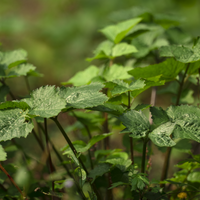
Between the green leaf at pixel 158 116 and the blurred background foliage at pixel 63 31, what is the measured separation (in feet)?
8.46

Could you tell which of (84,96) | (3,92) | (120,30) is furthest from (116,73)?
(3,92)

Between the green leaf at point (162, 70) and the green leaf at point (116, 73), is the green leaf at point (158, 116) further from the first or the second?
the green leaf at point (116, 73)

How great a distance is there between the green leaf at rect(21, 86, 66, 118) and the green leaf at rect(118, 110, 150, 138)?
7.5 inches

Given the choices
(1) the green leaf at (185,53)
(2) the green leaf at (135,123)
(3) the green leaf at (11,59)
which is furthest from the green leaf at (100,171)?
(3) the green leaf at (11,59)

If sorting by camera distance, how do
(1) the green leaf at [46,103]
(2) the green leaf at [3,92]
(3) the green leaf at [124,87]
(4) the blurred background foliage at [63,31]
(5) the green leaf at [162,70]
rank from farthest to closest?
(4) the blurred background foliage at [63,31], (2) the green leaf at [3,92], (5) the green leaf at [162,70], (3) the green leaf at [124,87], (1) the green leaf at [46,103]

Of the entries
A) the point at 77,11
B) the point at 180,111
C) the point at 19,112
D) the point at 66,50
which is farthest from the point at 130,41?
the point at 77,11

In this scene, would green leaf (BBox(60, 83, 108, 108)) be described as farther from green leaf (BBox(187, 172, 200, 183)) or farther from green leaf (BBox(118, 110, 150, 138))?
green leaf (BBox(187, 172, 200, 183))

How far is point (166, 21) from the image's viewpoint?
133cm

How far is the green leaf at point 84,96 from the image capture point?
63cm

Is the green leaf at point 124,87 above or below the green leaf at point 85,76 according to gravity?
above

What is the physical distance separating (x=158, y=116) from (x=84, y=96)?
0.74 feet

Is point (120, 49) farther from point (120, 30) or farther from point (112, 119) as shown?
point (112, 119)

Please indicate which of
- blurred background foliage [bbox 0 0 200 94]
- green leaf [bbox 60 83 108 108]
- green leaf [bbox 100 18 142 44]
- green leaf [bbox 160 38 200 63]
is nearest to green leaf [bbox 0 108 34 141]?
green leaf [bbox 60 83 108 108]

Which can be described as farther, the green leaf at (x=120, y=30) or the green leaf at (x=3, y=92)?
the green leaf at (x=120, y=30)
